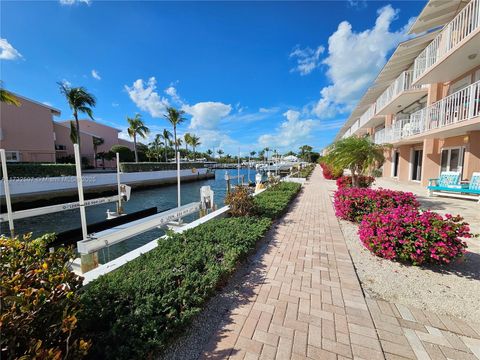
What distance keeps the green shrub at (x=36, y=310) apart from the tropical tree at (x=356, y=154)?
310 inches

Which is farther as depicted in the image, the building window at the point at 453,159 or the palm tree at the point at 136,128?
the palm tree at the point at 136,128

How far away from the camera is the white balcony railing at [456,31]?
737cm

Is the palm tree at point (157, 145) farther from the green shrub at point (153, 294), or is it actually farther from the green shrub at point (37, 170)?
the green shrub at point (153, 294)

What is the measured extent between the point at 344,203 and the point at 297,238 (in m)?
2.23

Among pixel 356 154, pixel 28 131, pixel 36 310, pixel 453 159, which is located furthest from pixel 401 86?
pixel 28 131

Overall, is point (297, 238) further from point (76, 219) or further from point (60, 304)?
point (76, 219)

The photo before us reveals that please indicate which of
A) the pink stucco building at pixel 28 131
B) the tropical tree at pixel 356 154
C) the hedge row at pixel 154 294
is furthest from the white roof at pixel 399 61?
the pink stucco building at pixel 28 131

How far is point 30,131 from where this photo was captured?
22.7 metres

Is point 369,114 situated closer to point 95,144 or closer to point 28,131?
point 28,131

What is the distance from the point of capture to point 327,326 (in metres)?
2.31

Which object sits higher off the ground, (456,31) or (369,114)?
(456,31)

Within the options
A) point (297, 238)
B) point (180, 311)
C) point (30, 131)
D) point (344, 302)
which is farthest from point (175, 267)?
point (30, 131)

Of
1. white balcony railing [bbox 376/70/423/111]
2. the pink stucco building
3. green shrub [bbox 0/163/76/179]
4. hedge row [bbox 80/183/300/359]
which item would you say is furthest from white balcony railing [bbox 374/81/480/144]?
the pink stucco building

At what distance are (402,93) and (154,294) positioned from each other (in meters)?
16.2
